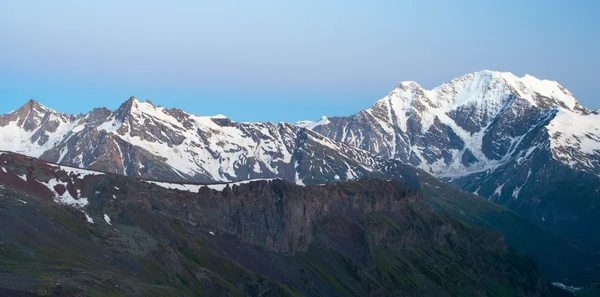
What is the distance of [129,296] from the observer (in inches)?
7712

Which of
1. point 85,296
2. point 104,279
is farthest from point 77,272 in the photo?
point 85,296

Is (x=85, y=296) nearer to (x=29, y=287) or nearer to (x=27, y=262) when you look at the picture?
(x=29, y=287)

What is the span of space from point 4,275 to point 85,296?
59.4 ft

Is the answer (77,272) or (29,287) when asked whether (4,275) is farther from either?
(77,272)

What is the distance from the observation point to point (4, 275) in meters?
180

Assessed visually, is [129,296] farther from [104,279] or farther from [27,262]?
[27,262]

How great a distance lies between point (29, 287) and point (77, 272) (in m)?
26.9

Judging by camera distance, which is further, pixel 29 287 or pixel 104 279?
pixel 104 279

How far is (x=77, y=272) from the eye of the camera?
200m

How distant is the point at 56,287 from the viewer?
178 meters

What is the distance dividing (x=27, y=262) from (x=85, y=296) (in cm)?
2824

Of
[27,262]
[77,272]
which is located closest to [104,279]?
[77,272]

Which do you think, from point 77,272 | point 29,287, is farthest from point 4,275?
point 77,272

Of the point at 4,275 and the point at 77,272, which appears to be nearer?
the point at 4,275
